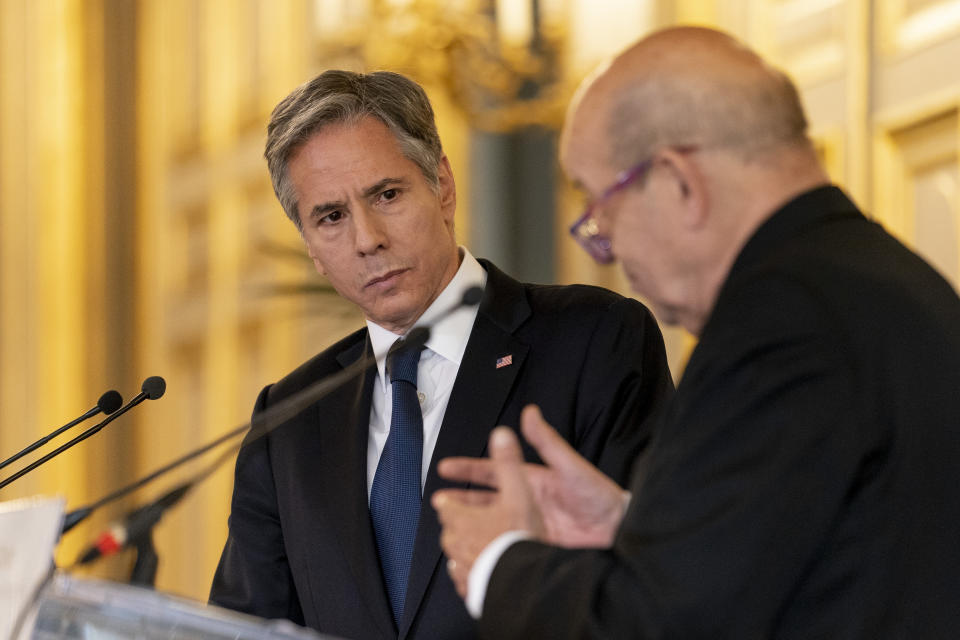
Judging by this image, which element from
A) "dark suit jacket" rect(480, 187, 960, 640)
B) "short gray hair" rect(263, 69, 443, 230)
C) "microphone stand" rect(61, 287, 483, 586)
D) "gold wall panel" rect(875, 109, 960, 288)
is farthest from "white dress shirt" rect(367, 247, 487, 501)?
"gold wall panel" rect(875, 109, 960, 288)

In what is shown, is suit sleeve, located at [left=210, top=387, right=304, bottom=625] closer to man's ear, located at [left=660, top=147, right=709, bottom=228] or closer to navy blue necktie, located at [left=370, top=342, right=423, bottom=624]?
navy blue necktie, located at [left=370, top=342, right=423, bottom=624]

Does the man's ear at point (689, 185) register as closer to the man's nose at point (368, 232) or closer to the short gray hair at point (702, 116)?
the short gray hair at point (702, 116)

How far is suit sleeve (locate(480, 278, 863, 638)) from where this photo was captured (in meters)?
1.24

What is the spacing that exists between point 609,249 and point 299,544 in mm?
980

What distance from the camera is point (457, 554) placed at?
146cm

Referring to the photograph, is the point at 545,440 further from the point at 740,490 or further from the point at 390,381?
the point at 390,381

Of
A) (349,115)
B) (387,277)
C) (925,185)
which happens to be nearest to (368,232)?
(387,277)

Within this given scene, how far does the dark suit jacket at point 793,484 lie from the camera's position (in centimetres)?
125

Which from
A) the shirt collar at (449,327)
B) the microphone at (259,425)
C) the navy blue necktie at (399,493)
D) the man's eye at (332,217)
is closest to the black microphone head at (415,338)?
the microphone at (259,425)

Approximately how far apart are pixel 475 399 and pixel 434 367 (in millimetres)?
139

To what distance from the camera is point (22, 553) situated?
5.60 feet

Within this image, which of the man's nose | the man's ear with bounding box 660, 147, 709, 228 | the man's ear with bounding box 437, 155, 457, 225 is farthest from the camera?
the man's ear with bounding box 437, 155, 457, 225

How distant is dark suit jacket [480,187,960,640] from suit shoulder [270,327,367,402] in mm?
1121

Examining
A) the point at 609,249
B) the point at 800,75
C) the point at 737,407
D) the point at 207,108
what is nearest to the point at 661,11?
the point at 800,75
